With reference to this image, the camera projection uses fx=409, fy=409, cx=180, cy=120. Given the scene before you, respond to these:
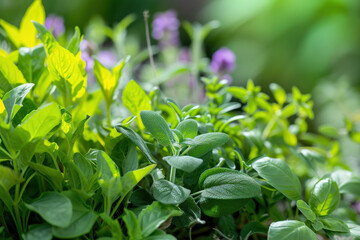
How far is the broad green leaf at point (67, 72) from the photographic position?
449mm

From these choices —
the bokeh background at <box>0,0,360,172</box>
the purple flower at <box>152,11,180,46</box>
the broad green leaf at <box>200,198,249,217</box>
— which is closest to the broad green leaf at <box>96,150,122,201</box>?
the broad green leaf at <box>200,198,249,217</box>

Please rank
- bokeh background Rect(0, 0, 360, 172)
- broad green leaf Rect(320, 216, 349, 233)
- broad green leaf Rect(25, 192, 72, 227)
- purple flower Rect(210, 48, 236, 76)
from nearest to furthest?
broad green leaf Rect(25, 192, 72, 227)
broad green leaf Rect(320, 216, 349, 233)
purple flower Rect(210, 48, 236, 76)
bokeh background Rect(0, 0, 360, 172)

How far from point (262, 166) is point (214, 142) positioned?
7 centimetres

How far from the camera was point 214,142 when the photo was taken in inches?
16.6

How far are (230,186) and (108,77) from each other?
0.22 meters

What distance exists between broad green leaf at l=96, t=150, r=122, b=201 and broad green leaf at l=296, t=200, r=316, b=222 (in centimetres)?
19

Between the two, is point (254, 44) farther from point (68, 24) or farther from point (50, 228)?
point (50, 228)

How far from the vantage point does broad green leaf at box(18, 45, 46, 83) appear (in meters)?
0.50

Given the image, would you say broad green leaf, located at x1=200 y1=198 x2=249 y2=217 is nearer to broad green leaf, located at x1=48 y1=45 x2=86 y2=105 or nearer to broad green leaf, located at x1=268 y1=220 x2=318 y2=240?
broad green leaf, located at x1=268 y1=220 x2=318 y2=240

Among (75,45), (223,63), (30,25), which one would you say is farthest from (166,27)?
(75,45)

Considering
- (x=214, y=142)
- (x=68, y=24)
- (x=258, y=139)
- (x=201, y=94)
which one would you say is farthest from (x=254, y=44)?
(x=214, y=142)

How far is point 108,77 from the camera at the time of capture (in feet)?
1.73

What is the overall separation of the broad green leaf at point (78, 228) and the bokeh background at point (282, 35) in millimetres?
1427

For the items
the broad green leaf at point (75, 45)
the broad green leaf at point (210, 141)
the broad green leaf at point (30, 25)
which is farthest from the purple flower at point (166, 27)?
the broad green leaf at point (210, 141)
